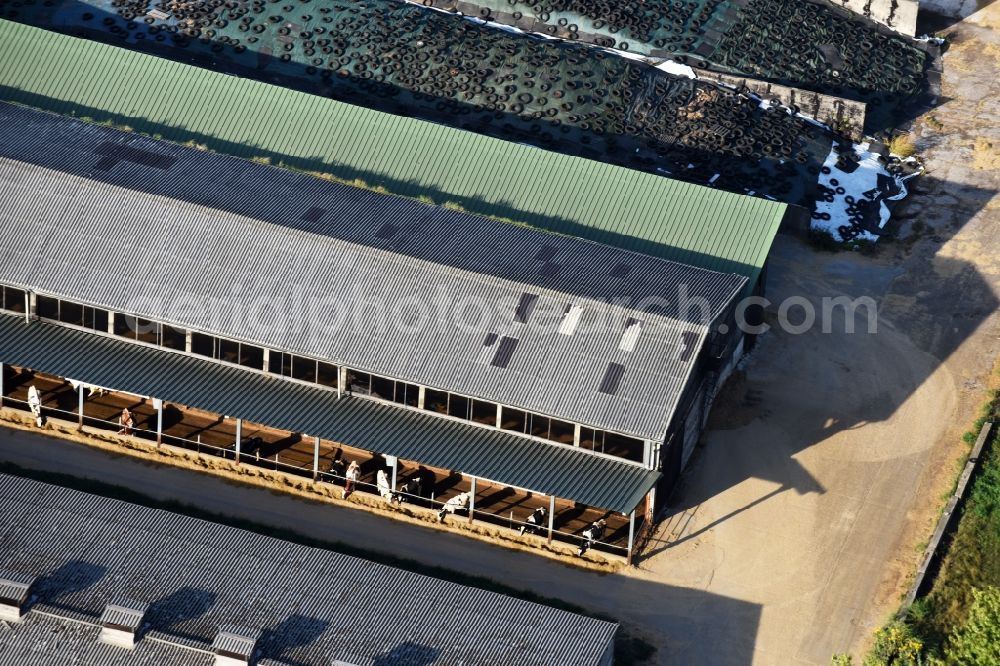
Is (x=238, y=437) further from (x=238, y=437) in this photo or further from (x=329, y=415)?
(x=329, y=415)

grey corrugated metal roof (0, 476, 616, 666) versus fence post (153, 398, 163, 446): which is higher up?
grey corrugated metal roof (0, 476, 616, 666)

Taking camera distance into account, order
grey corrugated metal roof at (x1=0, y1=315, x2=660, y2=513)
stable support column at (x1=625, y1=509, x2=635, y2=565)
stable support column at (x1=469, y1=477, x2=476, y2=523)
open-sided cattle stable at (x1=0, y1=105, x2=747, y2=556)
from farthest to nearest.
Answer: stable support column at (x1=469, y1=477, x2=476, y2=523) → open-sided cattle stable at (x1=0, y1=105, x2=747, y2=556) → stable support column at (x1=625, y1=509, x2=635, y2=565) → grey corrugated metal roof at (x1=0, y1=315, x2=660, y2=513)

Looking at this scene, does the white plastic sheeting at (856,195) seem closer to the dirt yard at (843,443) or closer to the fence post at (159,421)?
the dirt yard at (843,443)

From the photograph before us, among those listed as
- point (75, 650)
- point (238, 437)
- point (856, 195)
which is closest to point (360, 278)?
point (238, 437)

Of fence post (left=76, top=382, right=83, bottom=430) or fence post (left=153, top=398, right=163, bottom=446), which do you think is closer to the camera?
fence post (left=153, top=398, right=163, bottom=446)

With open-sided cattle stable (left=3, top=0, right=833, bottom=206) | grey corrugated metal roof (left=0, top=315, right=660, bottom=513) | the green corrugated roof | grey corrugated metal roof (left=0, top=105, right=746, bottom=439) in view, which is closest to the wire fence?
grey corrugated metal roof (left=0, top=315, right=660, bottom=513)

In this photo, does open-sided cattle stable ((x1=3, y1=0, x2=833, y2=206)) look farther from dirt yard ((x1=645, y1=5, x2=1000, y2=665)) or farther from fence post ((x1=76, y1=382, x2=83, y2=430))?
fence post ((x1=76, y1=382, x2=83, y2=430))

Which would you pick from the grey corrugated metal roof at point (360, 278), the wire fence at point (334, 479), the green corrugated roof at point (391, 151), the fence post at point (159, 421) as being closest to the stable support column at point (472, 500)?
the wire fence at point (334, 479)
